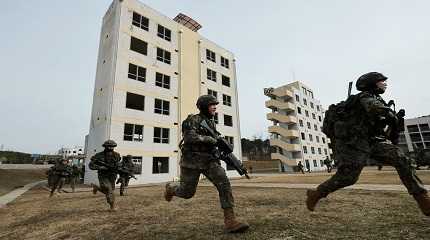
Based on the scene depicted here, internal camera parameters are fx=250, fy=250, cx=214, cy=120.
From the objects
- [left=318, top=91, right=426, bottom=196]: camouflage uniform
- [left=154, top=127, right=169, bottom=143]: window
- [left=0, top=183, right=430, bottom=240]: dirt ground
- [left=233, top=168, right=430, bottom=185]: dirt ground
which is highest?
[left=154, top=127, right=169, bottom=143]: window

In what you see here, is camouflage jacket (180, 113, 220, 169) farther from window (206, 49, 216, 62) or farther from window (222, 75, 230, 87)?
window (222, 75, 230, 87)

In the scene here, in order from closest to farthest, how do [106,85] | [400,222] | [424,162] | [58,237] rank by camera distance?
[400,222] < [58,237] < [424,162] < [106,85]

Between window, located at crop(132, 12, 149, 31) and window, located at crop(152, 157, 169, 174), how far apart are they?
1269cm

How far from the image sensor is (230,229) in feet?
11.0

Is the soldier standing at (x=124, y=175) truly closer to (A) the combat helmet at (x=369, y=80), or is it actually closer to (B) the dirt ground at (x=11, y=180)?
(A) the combat helmet at (x=369, y=80)

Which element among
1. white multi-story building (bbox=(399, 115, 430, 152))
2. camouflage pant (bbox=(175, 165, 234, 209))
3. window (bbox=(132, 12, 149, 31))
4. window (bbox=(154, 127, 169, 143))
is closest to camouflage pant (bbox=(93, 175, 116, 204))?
camouflage pant (bbox=(175, 165, 234, 209))

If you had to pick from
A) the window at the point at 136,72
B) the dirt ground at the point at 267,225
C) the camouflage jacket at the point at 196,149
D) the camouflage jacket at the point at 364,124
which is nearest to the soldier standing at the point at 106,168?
the dirt ground at the point at 267,225

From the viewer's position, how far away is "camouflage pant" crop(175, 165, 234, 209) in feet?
11.9

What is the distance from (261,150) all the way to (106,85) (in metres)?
69.8

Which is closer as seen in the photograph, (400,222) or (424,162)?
(400,222)

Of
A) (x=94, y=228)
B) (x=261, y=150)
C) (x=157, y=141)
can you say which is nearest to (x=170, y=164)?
(x=157, y=141)

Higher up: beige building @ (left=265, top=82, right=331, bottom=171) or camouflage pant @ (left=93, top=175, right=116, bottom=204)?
beige building @ (left=265, top=82, right=331, bottom=171)

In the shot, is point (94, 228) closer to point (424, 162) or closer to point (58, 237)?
point (58, 237)

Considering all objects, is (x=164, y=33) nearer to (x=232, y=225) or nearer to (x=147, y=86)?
(x=147, y=86)
